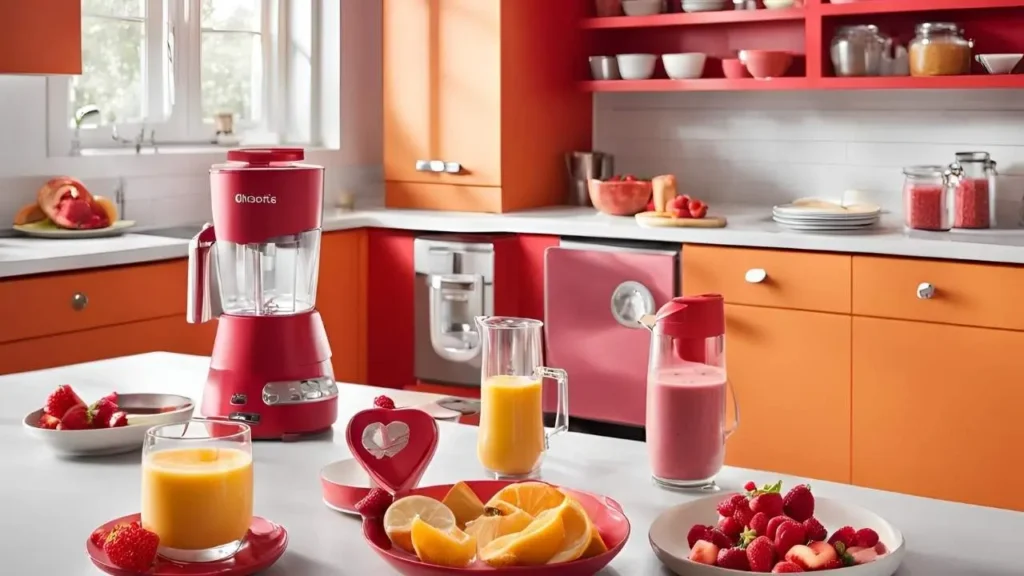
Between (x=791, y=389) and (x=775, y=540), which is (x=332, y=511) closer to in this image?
(x=775, y=540)

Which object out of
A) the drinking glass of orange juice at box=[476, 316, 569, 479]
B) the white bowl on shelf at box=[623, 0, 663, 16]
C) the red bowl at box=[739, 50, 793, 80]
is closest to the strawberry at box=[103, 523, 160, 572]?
the drinking glass of orange juice at box=[476, 316, 569, 479]

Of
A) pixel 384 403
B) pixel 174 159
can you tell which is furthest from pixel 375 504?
pixel 174 159

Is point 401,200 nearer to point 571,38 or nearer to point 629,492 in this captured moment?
point 571,38

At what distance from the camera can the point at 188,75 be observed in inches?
182

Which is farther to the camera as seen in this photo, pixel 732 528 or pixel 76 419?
pixel 76 419

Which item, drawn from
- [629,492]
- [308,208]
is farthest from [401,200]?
[629,492]

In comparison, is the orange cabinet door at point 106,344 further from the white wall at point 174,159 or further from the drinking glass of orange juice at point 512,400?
the drinking glass of orange juice at point 512,400

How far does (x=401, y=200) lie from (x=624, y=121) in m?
0.89

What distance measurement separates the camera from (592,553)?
4.07 ft

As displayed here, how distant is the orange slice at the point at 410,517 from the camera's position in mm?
1256

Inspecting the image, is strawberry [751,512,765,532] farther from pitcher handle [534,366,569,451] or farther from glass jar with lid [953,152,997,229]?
glass jar with lid [953,152,997,229]

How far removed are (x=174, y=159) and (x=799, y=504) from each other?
344cm

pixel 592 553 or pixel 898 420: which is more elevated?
pixel 592 553

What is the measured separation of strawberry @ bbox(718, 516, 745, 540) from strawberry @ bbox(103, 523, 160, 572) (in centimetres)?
55
